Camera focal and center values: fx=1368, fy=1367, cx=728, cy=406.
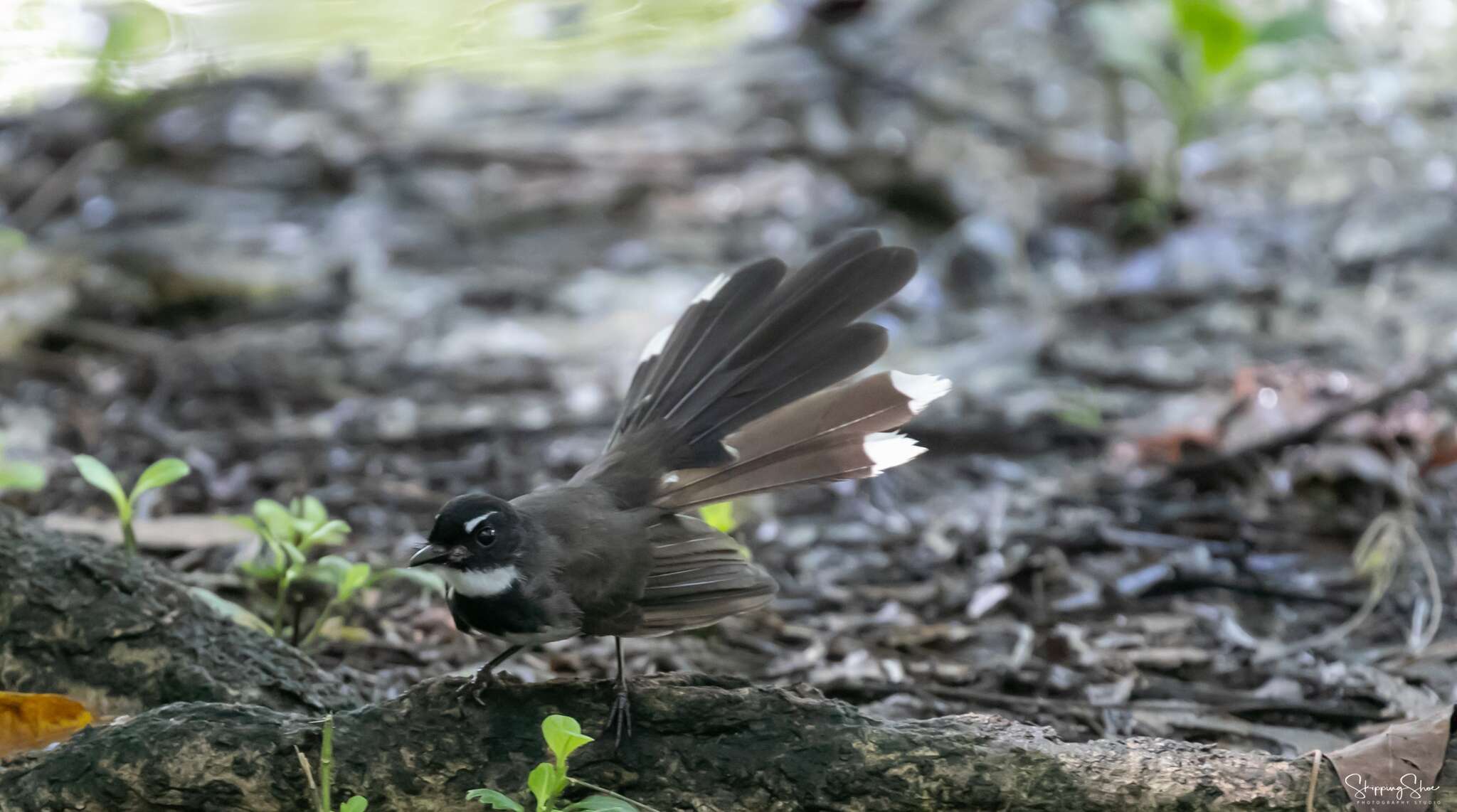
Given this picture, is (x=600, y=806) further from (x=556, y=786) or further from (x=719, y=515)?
(x=719, y=515)

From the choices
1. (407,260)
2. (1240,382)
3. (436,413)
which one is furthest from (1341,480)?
(407,260)

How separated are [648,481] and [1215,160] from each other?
5.97m

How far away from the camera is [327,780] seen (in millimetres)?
2176

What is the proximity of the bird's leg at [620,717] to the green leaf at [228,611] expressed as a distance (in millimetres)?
888

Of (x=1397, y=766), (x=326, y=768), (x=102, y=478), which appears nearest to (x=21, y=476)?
(x=102, y=478)

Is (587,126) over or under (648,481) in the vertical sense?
over

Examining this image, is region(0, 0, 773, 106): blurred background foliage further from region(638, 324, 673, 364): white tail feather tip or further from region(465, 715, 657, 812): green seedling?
region(465, 715, 657, 812): green seedling

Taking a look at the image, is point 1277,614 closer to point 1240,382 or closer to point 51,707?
point 1240,382

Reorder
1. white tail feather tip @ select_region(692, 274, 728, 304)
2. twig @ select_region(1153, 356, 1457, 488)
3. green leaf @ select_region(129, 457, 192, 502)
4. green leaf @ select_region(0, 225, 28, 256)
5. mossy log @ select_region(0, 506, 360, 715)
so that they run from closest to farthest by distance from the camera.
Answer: mossy log @ select_region(0, 506, 360, 715) < green leaf @ select_region(129, 457, 192, 502) < white tail feather tip @ select_region(692, 274, 728, 304) < twig @ select_region(1153, 356, 1457, 488) < green leaf @ select_region(0, 225, 28, 256)

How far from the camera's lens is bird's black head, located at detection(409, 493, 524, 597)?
2.75 metres

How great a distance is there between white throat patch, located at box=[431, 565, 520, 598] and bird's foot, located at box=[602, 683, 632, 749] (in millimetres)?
347

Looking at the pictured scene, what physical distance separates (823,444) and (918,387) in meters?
0.26

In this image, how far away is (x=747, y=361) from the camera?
3381 mm

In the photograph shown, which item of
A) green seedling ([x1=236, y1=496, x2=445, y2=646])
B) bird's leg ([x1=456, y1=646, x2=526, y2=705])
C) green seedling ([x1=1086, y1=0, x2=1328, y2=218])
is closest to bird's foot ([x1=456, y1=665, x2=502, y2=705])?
bird's leg ([x1=456, y1=646, x2=526, y2=705])
